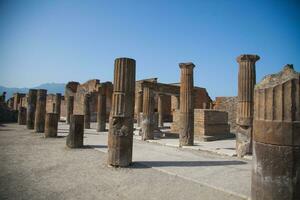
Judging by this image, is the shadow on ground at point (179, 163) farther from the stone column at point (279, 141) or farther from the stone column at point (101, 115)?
the stone column at point (101, 115)

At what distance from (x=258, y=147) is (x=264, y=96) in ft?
2.41

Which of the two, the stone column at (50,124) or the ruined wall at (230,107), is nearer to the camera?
the stone column at (50,124)

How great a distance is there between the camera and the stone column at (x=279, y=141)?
2.98 metres

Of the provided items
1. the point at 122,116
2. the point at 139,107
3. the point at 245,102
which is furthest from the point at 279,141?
the point at 139,107

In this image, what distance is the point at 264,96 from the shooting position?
3.24 m

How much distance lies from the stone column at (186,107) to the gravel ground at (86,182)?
4.93m

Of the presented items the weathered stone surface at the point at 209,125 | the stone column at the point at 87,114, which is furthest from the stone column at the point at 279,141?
the stone column at the point at 87,114

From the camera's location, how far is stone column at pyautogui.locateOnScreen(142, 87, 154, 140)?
13.7m

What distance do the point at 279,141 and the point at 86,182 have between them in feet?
12.9

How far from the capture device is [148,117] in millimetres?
13969

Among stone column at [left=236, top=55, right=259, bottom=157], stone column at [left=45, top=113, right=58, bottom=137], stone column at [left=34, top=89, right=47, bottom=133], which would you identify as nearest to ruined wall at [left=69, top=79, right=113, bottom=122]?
stone column at [left=34, top=89, right=47, bottom=133]

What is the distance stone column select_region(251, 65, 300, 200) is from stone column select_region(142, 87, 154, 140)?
10614mm

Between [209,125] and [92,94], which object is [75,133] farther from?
[92,94]

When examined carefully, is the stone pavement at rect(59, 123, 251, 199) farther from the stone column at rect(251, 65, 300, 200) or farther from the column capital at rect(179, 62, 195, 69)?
the column capital at rect(179, 62, 195, 69)
